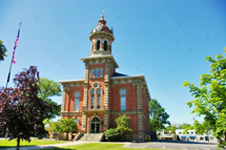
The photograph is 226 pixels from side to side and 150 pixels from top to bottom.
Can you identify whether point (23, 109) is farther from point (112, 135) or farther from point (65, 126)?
point (65, 126)

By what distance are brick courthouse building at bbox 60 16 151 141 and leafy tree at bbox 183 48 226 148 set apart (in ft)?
67.8

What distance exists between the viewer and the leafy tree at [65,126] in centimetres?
3059

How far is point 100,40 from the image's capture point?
38.3 metres

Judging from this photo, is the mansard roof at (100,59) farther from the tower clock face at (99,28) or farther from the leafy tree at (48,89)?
the leafy tree at (48,89)

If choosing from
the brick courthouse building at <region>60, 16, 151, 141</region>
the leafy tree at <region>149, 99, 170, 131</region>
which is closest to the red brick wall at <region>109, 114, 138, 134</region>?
the brick courthouse building at <region>60, 16, 151, 141</region>

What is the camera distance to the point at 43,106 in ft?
43.3

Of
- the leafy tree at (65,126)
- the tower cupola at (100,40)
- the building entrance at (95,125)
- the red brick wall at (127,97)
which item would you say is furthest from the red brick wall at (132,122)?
the tower cupola at (100,40)

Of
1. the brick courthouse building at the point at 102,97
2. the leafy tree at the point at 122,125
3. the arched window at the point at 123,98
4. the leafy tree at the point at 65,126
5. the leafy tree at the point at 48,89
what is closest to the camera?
the leafy tree at the point at 122,125

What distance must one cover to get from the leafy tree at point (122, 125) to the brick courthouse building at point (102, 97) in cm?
172

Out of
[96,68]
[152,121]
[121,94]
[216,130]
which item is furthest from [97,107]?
[152,121]

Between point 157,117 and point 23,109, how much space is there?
177ft

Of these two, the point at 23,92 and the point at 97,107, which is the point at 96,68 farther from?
the point at 23,92

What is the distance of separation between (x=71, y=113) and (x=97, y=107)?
221 inches

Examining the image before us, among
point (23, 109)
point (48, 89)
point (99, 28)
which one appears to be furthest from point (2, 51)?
point (48, 89)
